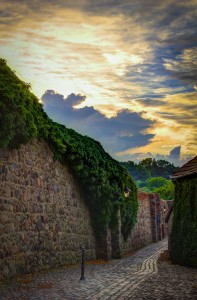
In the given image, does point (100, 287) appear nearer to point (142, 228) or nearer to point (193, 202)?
point (193, 202)

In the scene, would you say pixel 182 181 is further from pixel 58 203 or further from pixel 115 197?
pixel 58 203

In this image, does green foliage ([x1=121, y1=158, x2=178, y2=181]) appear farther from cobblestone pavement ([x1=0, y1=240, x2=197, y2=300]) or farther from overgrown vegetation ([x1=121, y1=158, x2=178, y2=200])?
cobblestone pavement ([x1=0, y1=240, x2=197, y2=300])

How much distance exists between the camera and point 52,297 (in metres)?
9.40

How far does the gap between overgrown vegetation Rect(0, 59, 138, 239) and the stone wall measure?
1.52 ft

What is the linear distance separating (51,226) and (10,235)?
10.8ft

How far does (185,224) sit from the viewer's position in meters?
17.9

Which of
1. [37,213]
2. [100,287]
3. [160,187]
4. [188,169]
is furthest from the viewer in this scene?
[160,187]

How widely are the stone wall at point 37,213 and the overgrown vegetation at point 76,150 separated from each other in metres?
0.46

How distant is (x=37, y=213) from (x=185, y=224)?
6204mm

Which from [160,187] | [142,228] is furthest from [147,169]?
[142,228]

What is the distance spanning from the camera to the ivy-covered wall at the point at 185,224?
17.1 metres

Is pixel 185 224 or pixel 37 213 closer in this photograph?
pixel 37 213

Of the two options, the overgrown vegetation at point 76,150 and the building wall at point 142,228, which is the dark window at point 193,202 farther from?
the building wall at point 142,228

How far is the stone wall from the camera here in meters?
12.3
